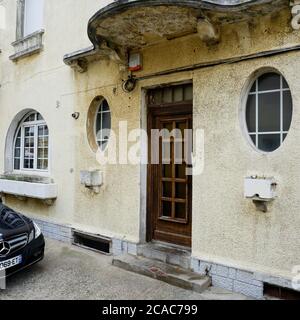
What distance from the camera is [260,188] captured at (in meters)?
3.89

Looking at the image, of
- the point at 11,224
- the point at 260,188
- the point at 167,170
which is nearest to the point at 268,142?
the point at 260,188

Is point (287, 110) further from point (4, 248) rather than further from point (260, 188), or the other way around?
point (4, 248)

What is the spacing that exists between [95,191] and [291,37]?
4.28 metres

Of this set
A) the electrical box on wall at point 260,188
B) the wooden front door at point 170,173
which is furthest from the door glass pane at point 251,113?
the wooden front door at point 170,173

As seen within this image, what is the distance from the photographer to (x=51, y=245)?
6473 millimetres

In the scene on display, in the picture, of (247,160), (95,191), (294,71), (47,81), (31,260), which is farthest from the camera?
(47,81)

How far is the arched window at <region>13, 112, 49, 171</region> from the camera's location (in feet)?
25.2

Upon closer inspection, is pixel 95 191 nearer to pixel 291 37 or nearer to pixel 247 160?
pixel 247 160

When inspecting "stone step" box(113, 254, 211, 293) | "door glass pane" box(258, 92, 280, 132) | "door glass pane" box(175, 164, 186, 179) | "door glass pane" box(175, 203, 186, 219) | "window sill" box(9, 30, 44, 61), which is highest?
→ "window sill" box(9, 30, 44, 61)

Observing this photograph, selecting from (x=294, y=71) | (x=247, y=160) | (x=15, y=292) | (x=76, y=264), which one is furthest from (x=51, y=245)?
(x=294, y=71)

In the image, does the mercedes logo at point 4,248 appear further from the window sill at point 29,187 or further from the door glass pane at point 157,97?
the door glass pane at point 157,97

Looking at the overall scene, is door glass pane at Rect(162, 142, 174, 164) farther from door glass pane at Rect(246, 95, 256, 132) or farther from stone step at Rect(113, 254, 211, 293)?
stone step at Rect(113, 254, 211, 293)

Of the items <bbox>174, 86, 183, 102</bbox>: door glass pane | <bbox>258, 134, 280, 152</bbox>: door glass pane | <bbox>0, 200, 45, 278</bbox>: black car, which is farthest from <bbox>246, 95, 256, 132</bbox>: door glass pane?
<bbox>0, 200, 45, 278</bbox>: black car

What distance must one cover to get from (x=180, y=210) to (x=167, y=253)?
753 mm
